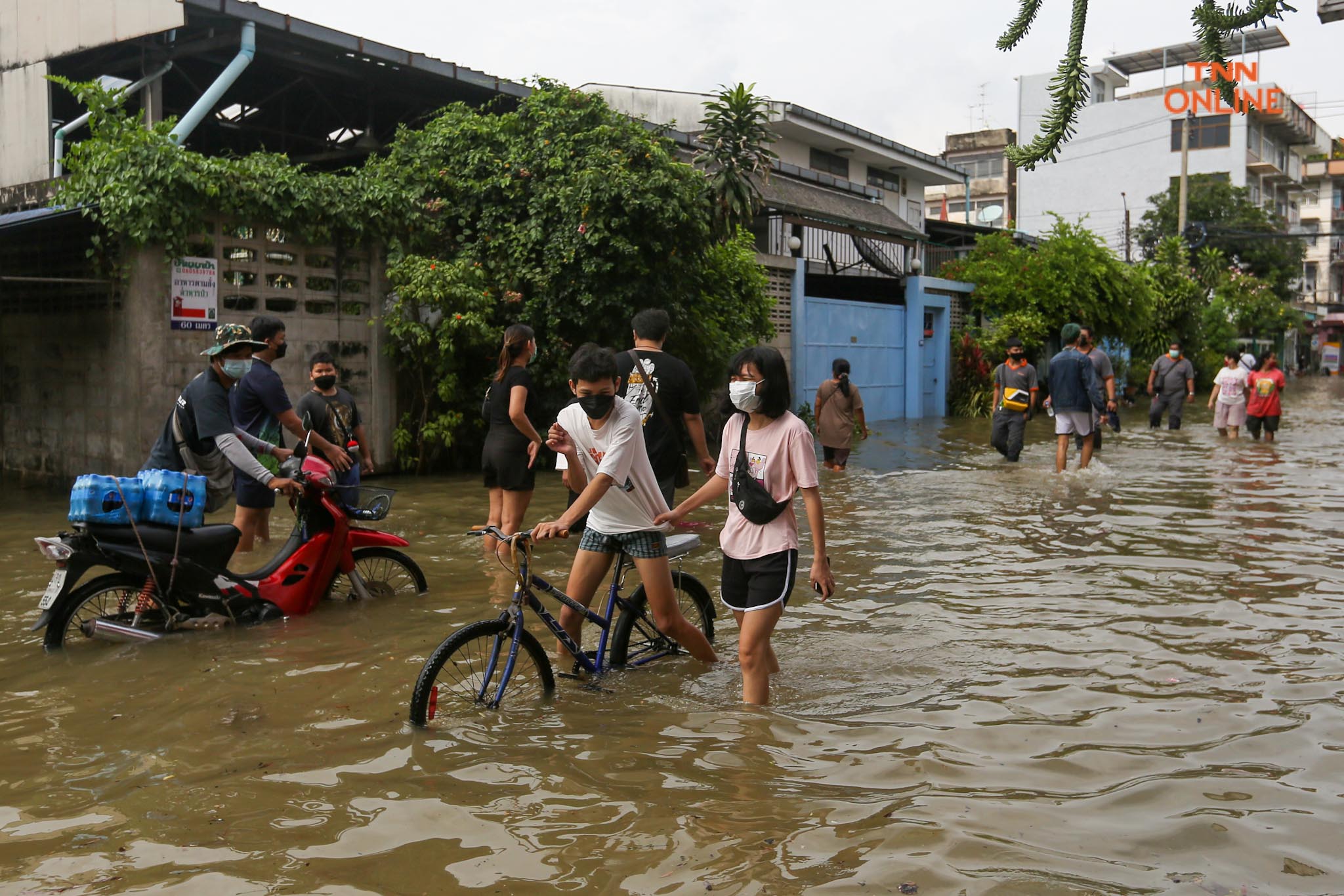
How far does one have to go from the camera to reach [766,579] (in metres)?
4.89

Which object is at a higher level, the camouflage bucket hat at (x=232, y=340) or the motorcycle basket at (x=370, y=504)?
the camouflage bucket hat at (x=232, y=340)

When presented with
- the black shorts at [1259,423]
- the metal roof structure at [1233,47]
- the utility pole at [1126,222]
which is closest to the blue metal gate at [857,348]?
the black shorts at [1259,423]

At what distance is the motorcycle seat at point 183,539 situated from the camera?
583 cm

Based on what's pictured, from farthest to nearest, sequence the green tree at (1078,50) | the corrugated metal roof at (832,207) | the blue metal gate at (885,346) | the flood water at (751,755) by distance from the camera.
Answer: the corrugated metal roof at (832,207)
the blue metal gate at (885,346)
the flood water at (751,755)
the green tree at (1078,50)

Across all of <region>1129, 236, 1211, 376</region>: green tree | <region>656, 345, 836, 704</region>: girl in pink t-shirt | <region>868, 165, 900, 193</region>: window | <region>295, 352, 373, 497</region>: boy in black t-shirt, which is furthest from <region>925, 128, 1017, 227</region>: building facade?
<region>656, 345, 836, 704</region>: girl in pink t-shirt

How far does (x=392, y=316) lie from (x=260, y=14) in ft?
11.9

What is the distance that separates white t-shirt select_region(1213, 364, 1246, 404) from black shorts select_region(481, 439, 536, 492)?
1509cm

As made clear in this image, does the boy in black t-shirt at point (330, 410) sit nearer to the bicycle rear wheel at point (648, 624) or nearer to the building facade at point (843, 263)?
the bicycle rear wheel at point (648, 624)

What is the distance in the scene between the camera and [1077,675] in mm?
5758

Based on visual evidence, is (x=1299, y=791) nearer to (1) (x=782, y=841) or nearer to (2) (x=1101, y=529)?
(1) (x=782, y=841)

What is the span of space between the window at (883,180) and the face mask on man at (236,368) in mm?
25521

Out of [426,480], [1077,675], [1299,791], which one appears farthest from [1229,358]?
[1299,791]

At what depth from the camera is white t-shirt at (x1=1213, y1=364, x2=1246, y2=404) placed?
63.2ft

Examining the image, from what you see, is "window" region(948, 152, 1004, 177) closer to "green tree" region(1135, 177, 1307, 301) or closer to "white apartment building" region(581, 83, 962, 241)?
"green tree" region(1135, 177, 1307, 301)
